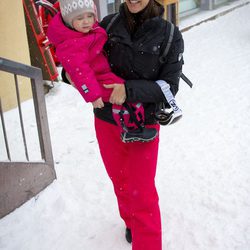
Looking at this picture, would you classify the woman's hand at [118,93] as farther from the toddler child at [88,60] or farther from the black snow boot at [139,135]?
the black snow boot at [139,135]

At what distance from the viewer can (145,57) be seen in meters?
2.02

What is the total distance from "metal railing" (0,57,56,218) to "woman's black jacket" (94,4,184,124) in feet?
3.33

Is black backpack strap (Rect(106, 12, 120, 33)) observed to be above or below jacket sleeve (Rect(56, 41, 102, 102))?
above

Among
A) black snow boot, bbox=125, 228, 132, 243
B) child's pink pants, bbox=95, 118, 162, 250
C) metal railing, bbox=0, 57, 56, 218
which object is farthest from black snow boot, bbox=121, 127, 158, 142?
metal railing, bbox=0, 57, 56, 218

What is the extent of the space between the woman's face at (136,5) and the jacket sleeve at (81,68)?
0.34 meters

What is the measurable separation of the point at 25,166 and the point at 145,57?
1.61 m

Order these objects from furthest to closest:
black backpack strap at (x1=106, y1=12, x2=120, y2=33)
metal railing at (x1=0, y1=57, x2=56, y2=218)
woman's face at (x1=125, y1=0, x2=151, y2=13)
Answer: metal railing at (x1=0, y1=57, x2=56, y2=218) → black backpack strap at (x1=106, y1=12, x2=120, y2=33) → woman's face at (x1=125, y1=0, x2=151, y2=13)

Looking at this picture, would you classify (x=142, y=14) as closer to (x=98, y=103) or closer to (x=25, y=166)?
(x=98, y=103)

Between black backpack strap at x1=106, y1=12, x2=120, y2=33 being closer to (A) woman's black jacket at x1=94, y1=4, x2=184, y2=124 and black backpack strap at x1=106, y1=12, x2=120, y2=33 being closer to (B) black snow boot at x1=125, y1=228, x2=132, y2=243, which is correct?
(A) woman's black jacket at x1=94, y1=4, x2=184, y2=124

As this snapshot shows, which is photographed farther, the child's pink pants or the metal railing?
the metal railing

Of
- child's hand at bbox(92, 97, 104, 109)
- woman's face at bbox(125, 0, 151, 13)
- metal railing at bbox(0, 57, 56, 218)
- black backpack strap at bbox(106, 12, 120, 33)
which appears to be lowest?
metal railing at bbox(0, 57, 56, 218)

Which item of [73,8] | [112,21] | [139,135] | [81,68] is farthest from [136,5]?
[139,135]

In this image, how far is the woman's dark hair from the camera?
6.68 ft

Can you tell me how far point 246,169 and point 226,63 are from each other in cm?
428
